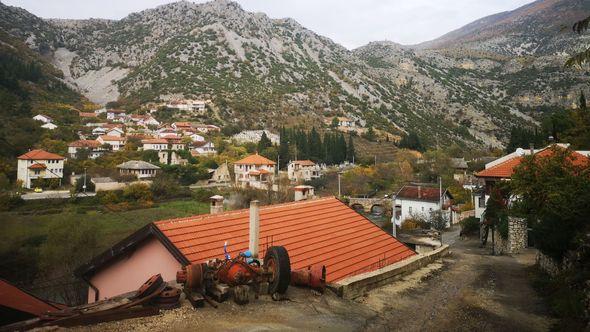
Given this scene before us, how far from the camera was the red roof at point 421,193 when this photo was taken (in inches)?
1658

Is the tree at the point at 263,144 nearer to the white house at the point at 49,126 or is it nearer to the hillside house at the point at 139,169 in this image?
the hillside house at the point at 139,169

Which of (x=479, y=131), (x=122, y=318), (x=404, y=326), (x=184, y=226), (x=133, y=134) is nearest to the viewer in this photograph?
(x=122, y=318)

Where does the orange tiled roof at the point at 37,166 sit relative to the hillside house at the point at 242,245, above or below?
above

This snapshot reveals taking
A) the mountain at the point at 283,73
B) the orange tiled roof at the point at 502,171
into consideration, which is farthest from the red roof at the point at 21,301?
the mountain at the point at 283,73

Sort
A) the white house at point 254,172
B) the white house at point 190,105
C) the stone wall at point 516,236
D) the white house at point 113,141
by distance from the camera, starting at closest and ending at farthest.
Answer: the stone wall at point 516,236
the white house at point 254,172
the white house at point 113,141
the white house at point 190,105

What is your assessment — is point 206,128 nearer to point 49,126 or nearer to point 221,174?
point 221,174

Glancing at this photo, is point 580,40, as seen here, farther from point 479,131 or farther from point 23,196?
point 23,196

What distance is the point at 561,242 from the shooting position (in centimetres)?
1002

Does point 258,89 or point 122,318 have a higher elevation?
point 258,89

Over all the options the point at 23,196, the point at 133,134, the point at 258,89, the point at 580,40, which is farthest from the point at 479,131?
the point at 23,196

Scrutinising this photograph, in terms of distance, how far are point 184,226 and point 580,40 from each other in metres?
175

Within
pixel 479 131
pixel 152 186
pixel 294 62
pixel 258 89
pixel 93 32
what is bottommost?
pixel 152 186

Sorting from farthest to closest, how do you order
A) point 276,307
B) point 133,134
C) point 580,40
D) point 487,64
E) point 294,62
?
point 487,64 → point 294,62 → point 580,40 → point 133,134 → point 276,307

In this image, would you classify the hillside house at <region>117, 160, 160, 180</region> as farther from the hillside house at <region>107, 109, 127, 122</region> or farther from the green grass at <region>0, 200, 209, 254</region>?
the hillside house at <region>107, 109, 127, 122</region>
